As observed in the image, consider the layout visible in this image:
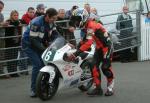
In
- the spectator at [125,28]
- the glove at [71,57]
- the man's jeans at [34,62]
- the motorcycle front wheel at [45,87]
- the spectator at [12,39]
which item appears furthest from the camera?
the spectator at [125,28]

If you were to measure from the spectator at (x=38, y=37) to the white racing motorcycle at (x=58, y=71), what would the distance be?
10.9 inches

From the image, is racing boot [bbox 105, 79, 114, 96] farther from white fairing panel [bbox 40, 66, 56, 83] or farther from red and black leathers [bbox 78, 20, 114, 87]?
white fairing panel [bbox 40, 66, 56, 83]

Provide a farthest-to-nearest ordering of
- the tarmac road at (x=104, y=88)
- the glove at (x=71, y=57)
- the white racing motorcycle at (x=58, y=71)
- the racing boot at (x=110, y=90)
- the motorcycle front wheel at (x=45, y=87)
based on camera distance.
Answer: the racing boot at (x=110, y=90) → the tarmac road at (x=104, y=88) → the glove at (x=71, y=57) → the white racing motorcycle at (x=58, y=71) → the motorcycle front wheel at (x=45, y=87)

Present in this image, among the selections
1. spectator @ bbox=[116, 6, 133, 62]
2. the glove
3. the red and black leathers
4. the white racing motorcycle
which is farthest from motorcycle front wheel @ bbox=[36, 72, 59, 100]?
spectator @ bbox=[116, 6, 133, 62]

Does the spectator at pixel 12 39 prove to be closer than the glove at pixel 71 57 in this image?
No

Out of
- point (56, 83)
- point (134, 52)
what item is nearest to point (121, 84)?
point (56, 83)

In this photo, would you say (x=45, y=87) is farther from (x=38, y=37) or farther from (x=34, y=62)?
(x=38, y=37)

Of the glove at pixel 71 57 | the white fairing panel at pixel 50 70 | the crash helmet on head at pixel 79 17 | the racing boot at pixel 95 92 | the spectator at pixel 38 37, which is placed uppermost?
the crash helmet on head at pixel 79 17

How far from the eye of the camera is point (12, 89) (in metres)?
11.0

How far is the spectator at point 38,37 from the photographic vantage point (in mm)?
9422

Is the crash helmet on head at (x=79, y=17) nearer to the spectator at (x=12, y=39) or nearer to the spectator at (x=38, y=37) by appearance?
the spectator at (x=38, y=37)

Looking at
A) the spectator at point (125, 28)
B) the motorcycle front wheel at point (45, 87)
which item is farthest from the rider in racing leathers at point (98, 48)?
the spectator at point (125, 28)

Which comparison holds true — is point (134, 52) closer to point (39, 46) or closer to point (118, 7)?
point (118, 7)

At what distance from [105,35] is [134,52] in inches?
273
